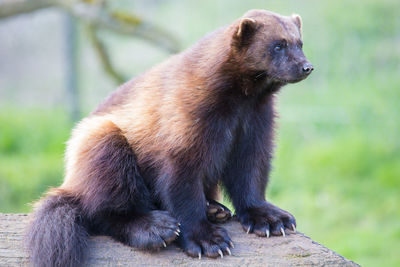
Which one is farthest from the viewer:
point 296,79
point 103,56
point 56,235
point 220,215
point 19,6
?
point 103,56

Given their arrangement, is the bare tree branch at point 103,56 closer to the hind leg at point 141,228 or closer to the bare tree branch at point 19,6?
the bare tree branch at point 19,6

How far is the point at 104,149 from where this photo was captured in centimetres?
411

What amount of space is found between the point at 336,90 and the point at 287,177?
1.73 meters

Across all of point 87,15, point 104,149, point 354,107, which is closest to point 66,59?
point 87,15

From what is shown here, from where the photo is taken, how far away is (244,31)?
4.08 meters

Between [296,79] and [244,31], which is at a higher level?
[244,31]

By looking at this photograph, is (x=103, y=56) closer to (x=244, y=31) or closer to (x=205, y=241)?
(x=244, y=31)

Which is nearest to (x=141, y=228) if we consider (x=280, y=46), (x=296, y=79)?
(x=296, y=79)

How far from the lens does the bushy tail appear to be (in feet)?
12.1

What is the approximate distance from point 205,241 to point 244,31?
1.51m

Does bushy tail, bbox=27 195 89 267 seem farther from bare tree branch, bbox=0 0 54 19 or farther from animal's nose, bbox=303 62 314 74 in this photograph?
bare tree branch, bbox=0 0 54 19

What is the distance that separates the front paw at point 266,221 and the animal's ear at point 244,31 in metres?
1.25

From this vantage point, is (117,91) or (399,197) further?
(399,197)

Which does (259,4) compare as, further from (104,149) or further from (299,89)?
A: (104,149)
